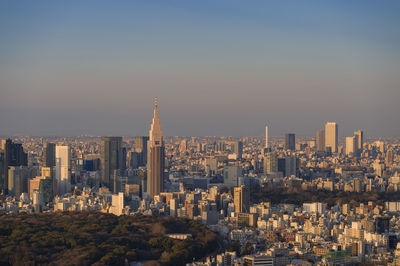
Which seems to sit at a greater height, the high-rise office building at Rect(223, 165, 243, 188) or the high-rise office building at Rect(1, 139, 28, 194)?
the high-rise office building at Rect(1, 139, 28, 194)

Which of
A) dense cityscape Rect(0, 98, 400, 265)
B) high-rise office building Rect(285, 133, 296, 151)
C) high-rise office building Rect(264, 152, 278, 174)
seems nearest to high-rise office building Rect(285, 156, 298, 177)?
dense cityscape Rect(0, 98, 400, 265)

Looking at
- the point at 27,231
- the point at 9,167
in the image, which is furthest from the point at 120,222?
the point at 9,167

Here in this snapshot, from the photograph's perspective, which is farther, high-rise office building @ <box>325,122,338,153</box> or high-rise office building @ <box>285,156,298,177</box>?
high-rise office building @ <box>325,122,338,153</box>

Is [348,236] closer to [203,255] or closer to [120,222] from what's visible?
[203,255]

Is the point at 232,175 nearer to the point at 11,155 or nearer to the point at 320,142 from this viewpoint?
the point at 11,155

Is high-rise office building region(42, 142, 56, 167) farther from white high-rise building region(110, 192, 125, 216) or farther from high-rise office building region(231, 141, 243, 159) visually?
high-rise office building region(231, 141, 243, 159)

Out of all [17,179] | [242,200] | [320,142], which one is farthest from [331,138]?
[242,200]

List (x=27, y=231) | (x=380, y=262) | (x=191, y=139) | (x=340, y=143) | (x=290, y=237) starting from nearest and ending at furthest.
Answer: (x=380, y=262)
(x=27, y=231)
(x=290, y=237)
(x=340, y=143)
(x=191, y=139)
